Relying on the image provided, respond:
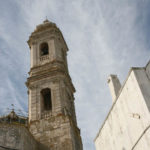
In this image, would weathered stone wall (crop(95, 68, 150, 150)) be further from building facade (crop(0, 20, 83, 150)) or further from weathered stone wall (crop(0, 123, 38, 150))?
building facade (crop(0, 20, 83, 150))

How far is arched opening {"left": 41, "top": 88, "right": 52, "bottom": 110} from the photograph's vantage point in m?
16.5

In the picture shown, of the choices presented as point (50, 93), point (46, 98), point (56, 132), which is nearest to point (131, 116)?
point (56, 132)

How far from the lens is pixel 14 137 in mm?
11711

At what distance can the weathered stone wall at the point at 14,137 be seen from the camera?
11.4 m

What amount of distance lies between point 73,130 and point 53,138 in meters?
1.28

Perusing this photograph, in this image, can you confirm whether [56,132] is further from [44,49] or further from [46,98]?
[44,49]

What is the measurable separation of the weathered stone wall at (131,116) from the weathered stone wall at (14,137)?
501cm

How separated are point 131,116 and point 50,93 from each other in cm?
1092

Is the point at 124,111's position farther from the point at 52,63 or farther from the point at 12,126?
the point at 52,63

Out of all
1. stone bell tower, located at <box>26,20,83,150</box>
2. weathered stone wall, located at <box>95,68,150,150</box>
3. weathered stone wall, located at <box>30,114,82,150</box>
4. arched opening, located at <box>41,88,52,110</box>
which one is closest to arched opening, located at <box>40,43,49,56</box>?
stone bell tower, located at <box>26,20,83,150</box>

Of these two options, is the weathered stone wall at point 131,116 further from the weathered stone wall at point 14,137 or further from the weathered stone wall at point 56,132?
the weathered stone wall at point 56,132

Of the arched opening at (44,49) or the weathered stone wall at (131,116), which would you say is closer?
the weathered stone wall at (131,116)

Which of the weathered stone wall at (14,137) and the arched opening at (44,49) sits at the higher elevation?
the arched opening at (44,49)

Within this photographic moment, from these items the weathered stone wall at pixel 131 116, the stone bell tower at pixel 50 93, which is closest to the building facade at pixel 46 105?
the stone bell tower at pixel 50 93
